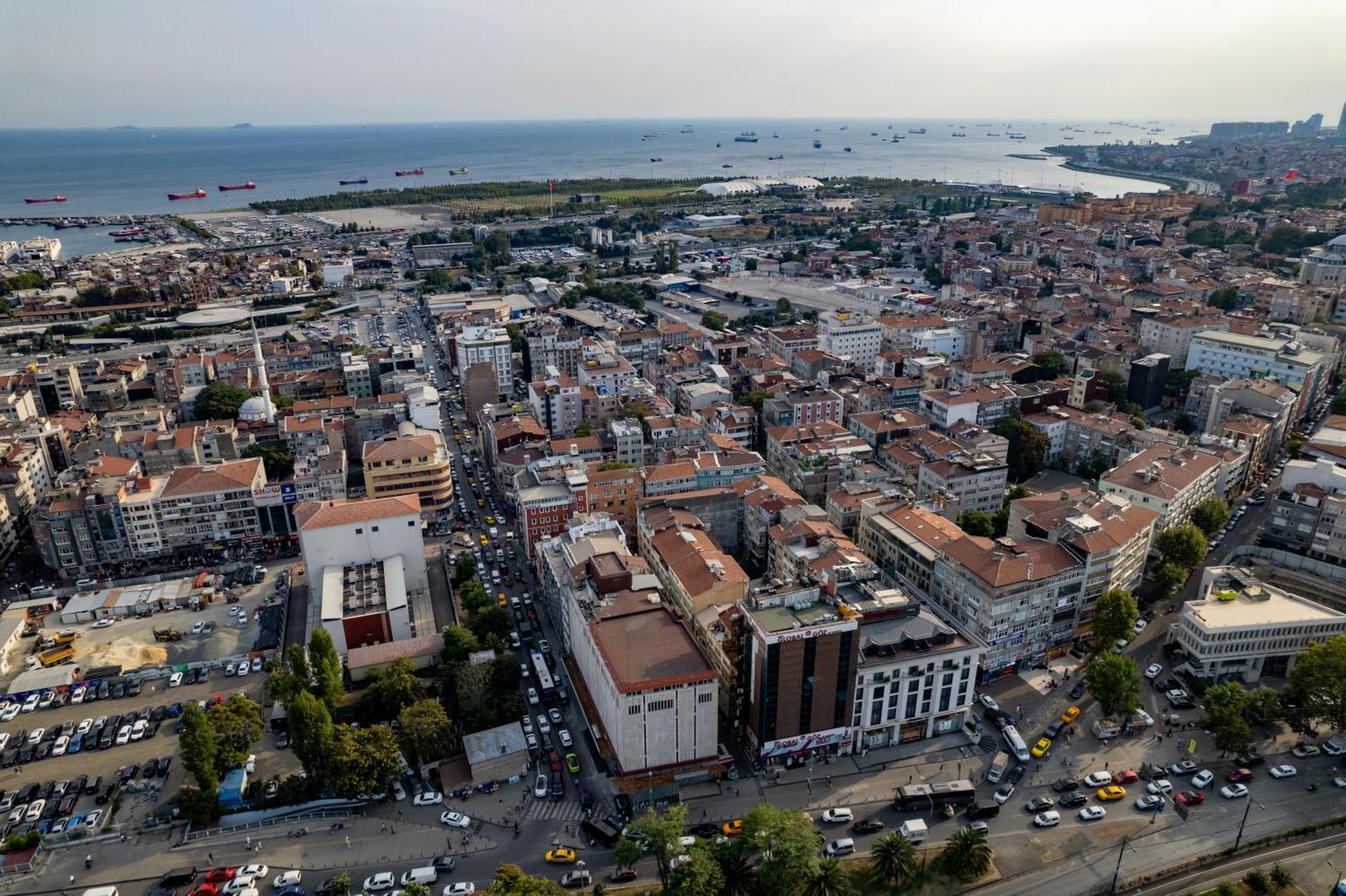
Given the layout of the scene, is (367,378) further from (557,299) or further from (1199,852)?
(1199,852)

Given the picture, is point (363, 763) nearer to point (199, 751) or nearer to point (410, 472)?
point (199, 751)

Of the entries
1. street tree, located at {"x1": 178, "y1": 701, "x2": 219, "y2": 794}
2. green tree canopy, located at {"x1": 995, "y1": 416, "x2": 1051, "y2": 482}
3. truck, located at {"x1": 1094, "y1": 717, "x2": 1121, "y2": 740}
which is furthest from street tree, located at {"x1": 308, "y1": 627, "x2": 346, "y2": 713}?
green tree canopy, located at {"x1": 995, "y1": 416, "x2": 1051, "y2": 482}

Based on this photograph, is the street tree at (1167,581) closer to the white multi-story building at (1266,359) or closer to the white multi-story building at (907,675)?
the white multi-story building at (907,675)

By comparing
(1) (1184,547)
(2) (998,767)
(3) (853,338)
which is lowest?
(2) (998,767)

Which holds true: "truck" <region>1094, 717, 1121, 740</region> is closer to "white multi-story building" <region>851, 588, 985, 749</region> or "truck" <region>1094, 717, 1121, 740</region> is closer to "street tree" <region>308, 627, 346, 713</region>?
"white multi-story building" <region>851, 588, 985, 749</region>

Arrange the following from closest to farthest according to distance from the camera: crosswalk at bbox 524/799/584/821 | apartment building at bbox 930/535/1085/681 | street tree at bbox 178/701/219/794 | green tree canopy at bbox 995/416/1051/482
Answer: crosswalk at bbox 524/799/584/821 < street tree at bbox 178/701/219/794 < apartment building at bbox 930/535/1085/681 < green tree canopy at bbox 995/416/1051/482

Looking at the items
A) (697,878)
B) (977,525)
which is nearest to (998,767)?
(697,878)

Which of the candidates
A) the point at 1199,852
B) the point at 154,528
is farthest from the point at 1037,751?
the point at 154,528

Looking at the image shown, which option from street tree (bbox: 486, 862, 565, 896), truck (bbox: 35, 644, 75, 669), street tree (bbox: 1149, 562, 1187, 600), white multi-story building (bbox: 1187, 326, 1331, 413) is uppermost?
white multi-story building (bbox: 1187, 326, 1331, 413)
